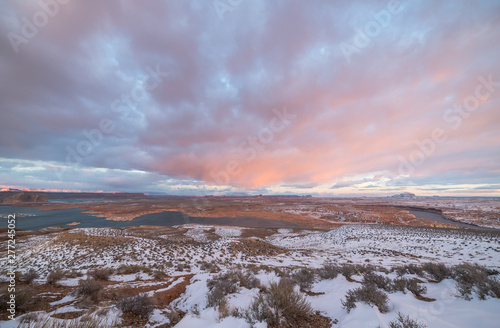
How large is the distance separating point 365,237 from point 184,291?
22.9m

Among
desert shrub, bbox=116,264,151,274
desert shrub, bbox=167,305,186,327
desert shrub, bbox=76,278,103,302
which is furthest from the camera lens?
desert shrub, bbox=116,264,151,274

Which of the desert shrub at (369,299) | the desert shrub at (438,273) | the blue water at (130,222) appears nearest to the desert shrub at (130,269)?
the desert shrub at (369,299)

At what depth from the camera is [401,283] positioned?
5.80 metres

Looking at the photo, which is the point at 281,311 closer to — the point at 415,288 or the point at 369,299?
the point at 369,299

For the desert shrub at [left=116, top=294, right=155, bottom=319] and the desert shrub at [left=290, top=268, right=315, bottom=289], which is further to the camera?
the desert shrub at [left=290, top=268, right=315, bottom=289]

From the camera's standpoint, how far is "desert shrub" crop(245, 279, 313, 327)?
13.9ft

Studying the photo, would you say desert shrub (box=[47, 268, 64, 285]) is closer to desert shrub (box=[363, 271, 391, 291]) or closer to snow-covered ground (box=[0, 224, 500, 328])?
snow-covered ground (box=[0, 224, 500, 328])

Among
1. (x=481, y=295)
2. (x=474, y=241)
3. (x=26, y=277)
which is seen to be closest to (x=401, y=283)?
(x=481, y=295)

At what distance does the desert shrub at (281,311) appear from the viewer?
4223 mm

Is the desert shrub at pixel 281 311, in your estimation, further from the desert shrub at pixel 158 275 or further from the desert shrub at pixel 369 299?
the desert shrub at pixel 158 275

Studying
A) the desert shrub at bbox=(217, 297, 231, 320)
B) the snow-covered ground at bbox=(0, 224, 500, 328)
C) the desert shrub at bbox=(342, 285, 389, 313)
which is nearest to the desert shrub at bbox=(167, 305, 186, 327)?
the snow-covered ground at bbox=(0, 224, 500, 328)

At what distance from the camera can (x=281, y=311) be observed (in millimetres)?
4516

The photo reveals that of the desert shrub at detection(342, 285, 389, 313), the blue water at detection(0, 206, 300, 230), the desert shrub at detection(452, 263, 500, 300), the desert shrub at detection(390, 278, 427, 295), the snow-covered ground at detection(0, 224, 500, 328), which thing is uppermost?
the desert shrub at detection(452, 263, 500, 300)

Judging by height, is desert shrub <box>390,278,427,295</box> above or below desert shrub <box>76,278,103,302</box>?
above
